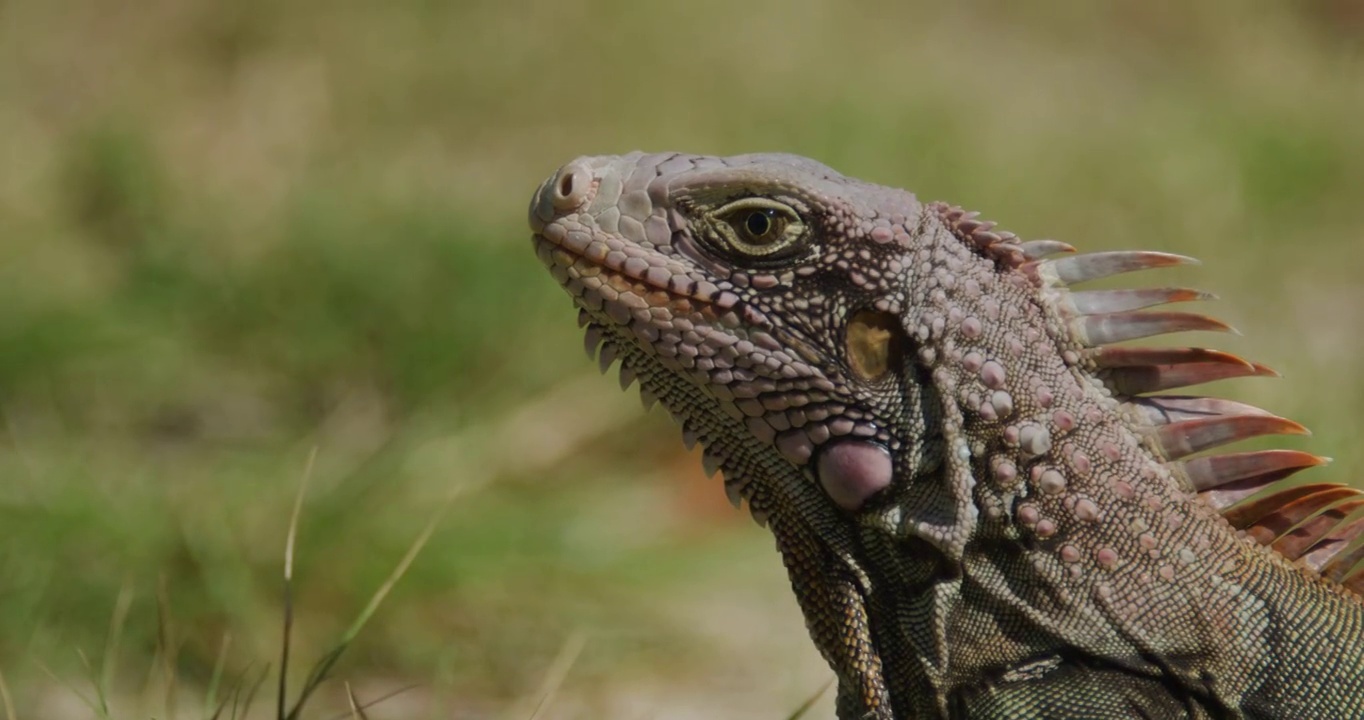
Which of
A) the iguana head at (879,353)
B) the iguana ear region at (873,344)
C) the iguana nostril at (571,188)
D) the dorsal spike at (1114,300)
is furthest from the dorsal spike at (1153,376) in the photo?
the iguana nostril at (571,188)

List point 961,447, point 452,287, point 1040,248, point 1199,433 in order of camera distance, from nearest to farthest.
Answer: point 961,447, point 1199,433, point 1040,248, point 452,287

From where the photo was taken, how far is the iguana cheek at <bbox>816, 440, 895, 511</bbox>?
9.53ft

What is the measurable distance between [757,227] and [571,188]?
392 mm

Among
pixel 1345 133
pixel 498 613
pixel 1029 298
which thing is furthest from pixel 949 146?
pixel 1029 298

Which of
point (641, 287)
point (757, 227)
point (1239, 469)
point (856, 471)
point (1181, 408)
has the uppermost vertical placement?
point (757, 227)

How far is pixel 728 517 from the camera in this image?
722 centimetres

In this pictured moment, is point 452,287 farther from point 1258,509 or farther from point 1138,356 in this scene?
point 1258,509

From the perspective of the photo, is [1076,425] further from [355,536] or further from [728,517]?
[728,517]

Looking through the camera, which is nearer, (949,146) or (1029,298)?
(1029,298)

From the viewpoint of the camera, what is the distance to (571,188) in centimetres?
305

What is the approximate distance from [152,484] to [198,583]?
557mm

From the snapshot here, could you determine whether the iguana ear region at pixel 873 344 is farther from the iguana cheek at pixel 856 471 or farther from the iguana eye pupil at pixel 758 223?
the iguana eye pupil at pixel 758 223

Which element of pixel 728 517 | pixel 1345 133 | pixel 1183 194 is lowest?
pixel 728 517

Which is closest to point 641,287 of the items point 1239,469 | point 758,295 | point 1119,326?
point 758,295
